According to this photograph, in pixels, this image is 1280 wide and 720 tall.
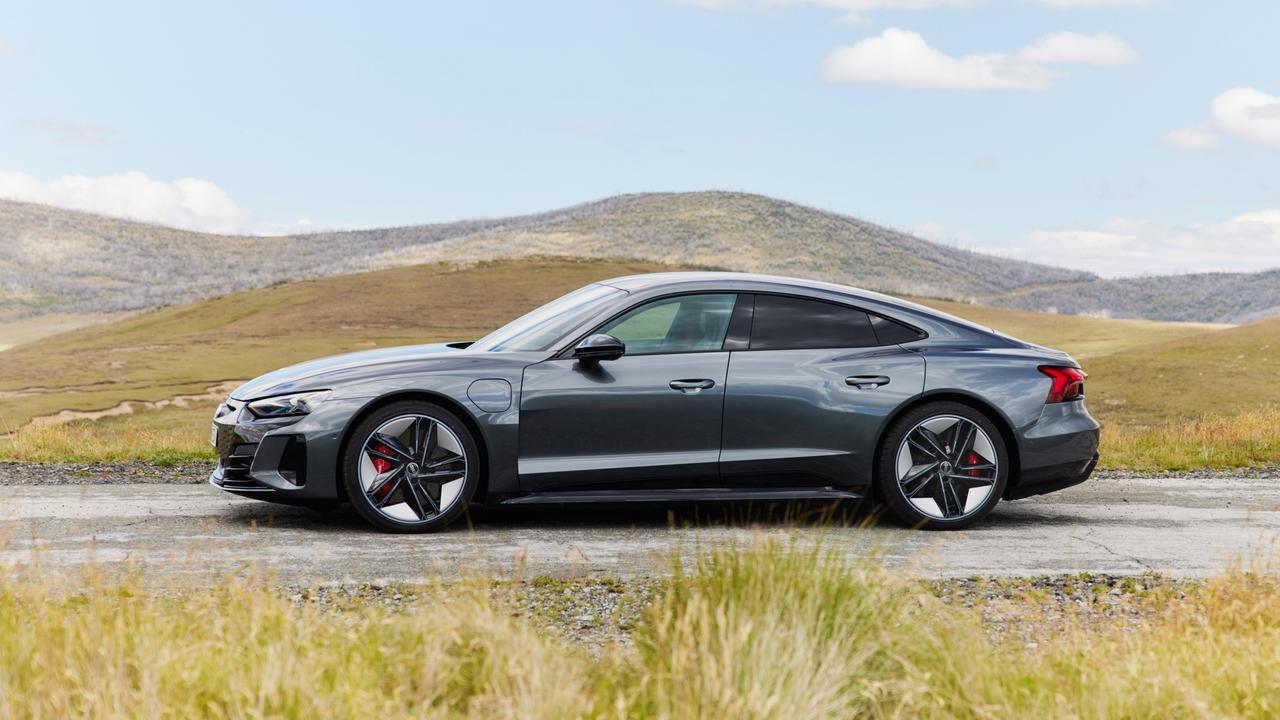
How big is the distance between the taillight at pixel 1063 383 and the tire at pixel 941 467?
1.61ft

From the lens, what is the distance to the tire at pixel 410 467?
23.6 ft

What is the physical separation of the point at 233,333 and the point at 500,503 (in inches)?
1640

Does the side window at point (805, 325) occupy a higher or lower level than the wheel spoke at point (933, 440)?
higher

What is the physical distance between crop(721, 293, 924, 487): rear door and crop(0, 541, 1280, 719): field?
105 inches

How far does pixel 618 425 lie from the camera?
24.0 feet

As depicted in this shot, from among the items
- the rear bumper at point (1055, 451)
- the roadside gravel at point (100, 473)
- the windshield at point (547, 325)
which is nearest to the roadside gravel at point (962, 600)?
the rear bumper at point (1055, 451)

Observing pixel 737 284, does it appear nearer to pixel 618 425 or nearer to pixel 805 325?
pixel 805 325

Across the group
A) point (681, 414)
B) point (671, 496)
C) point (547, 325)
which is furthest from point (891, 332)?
point (547, 325)

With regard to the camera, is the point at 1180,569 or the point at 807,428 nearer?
the point at 1180,569

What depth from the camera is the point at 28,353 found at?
4434 centimetres

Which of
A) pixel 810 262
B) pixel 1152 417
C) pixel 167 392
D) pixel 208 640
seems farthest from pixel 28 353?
pixel 810 262

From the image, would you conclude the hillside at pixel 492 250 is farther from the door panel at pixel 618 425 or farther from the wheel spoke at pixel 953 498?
Answer: the door panel at pixel 618 425

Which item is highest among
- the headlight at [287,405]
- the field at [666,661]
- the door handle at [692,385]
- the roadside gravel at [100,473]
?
the door handle at [692,385]

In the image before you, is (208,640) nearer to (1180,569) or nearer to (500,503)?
(500,503)
